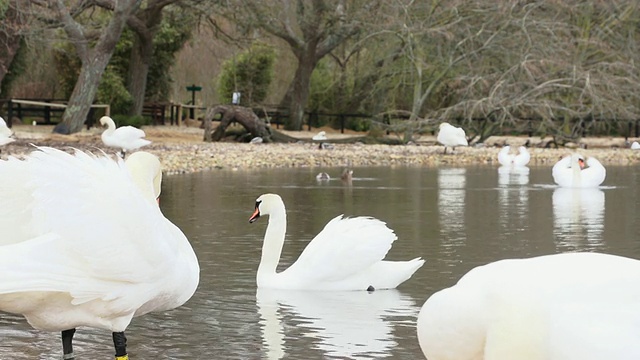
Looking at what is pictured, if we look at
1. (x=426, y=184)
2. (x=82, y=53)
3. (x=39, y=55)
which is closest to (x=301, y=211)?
(x=426, y=184)

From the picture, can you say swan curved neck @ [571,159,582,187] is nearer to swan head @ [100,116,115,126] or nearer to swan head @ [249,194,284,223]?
swan head @ [100,116,115,126]

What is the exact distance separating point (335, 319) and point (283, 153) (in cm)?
2037

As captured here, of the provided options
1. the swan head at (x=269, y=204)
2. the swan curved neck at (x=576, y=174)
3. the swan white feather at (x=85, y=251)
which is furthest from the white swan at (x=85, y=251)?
the swan curved neck at (x=576, y=174)

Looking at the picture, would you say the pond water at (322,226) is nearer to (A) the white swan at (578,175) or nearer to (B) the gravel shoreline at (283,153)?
(A) the white swan at (578,175)

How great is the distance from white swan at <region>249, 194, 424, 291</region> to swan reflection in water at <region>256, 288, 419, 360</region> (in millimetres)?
81

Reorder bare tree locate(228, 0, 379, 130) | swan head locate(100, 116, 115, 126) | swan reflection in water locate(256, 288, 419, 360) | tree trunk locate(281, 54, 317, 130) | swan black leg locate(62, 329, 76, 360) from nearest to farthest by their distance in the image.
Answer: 1. swan black leg locate(62, 329, 76, 360)
2. swan reflection in water locate(256, 288, 419, 360)
3. swan head locate(100, 116, 115, 126)
4. bare tree locate(228, 0, 379, 130)
5. tree trunk locate(281, 54, 317, 130)

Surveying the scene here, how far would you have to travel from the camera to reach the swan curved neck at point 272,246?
893 cm

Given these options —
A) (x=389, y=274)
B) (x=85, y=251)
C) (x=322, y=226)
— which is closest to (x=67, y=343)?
(x=85, y=251)

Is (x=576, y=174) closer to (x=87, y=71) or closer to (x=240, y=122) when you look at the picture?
(x=240, y=122)

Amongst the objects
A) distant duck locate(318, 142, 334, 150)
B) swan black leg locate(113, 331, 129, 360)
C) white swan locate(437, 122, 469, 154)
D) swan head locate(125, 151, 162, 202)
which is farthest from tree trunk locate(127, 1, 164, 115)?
swan black leg locate(113, 331, 129, 360)

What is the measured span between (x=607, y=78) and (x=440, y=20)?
17.1 ft

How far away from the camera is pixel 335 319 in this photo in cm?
771

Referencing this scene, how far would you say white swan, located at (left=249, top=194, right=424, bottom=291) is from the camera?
28.8 feet

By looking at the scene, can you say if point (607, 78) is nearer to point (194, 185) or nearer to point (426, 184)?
point (426, 184)
